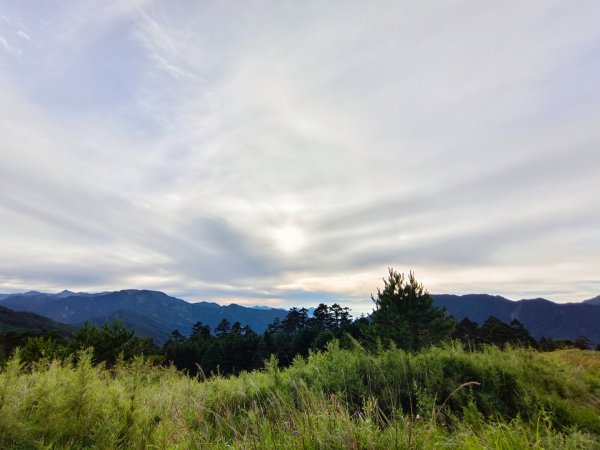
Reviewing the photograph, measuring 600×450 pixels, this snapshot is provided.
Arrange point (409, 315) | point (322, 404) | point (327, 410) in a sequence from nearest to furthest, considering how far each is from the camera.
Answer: point (327, 410)
point (322, 404)
point (409, 315)

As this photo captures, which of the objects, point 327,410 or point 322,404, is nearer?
point 327,410

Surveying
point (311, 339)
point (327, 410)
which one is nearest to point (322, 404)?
point (327, 410)

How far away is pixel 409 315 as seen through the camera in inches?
1186

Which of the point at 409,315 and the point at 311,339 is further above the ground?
the point at 409,315

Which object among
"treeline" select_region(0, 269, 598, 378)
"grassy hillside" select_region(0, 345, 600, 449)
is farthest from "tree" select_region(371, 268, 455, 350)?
"grassy hillside" select_region(0, 345, 600, 449)

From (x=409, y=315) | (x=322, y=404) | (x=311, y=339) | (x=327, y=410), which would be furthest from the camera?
(x=311, y=339)

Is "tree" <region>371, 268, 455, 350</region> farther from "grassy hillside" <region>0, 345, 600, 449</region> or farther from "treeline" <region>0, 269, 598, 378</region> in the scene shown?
"grassy hillside" <region>0, 345, 600, 449</region>

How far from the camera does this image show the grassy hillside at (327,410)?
9.58 feet

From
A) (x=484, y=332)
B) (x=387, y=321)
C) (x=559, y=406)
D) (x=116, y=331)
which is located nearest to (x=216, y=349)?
(x=116, y=331)

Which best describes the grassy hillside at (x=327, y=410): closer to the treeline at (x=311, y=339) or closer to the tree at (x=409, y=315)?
the treeline at (x=311, y=339)

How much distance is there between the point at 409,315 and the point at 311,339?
114 ft

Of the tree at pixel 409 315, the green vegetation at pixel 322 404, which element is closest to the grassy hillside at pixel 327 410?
the green vegetation at pixel 322 404

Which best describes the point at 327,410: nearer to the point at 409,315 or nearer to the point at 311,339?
the point at 409,315

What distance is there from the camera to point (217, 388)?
26.9 feet
